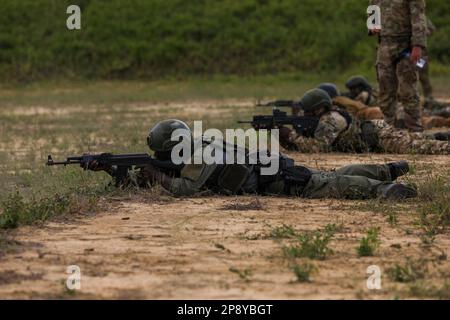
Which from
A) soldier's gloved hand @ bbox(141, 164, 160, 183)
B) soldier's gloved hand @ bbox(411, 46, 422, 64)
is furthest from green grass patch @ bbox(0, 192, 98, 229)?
soldier's gloved hand @ bbox(411, 46, 422, 64)

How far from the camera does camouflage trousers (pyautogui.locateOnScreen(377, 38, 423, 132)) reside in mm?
12164

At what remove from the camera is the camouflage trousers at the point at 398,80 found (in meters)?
12.2

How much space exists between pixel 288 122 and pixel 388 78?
67.8 inches

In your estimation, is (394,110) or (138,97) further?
(138,97)

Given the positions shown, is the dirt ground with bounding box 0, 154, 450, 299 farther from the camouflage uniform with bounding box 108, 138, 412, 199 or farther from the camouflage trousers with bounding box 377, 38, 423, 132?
the camouflage trousers with bounding box 377, 38, 423, 132

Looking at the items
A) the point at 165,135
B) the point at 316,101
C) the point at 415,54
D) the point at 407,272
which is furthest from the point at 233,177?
the point at 415,54

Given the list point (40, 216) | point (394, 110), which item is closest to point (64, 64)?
Answer: point (394, 110)

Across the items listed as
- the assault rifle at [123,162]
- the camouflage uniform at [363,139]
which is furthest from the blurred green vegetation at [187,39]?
the assault rifle at [123,162]

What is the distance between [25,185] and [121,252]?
153 inches

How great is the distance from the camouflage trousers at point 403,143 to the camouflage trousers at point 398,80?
1003 mm

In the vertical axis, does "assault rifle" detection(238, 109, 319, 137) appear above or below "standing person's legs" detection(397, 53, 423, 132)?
below
